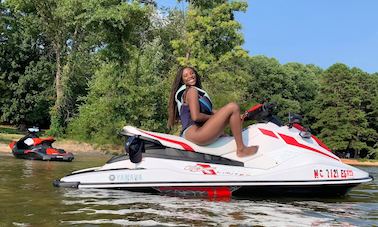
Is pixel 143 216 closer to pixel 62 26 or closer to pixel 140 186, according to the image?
pixel 140 186

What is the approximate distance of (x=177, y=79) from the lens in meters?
6.00

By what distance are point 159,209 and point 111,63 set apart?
72.7 ft

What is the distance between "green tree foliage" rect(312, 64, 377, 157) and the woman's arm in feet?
144

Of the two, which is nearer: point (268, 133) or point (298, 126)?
point (268, 133)

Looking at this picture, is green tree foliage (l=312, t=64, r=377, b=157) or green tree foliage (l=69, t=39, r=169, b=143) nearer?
green tree foliage (l=69, t=39, r=169, b=143)

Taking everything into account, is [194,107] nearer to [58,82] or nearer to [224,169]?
[224,169]

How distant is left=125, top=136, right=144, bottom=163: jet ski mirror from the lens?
216 inches

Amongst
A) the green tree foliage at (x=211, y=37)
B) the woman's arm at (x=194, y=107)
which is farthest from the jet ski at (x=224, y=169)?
the green tree foliage at (x=211, y=37)

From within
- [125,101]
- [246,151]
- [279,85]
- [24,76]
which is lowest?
[246,151]

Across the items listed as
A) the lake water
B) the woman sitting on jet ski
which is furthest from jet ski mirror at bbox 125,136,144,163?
the woman sitting on jet ski

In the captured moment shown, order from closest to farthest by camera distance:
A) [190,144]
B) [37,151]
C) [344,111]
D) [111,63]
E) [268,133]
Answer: [190,144] → [268,133] → [37,151] → [111,63] → [344,111]

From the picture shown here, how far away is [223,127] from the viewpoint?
5.55 metres

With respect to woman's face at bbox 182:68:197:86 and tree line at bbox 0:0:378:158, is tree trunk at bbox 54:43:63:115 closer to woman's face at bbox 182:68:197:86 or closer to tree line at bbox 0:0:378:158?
tree line at bbox 0:0:378:158

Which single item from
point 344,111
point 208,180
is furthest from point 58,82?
point 344,111
